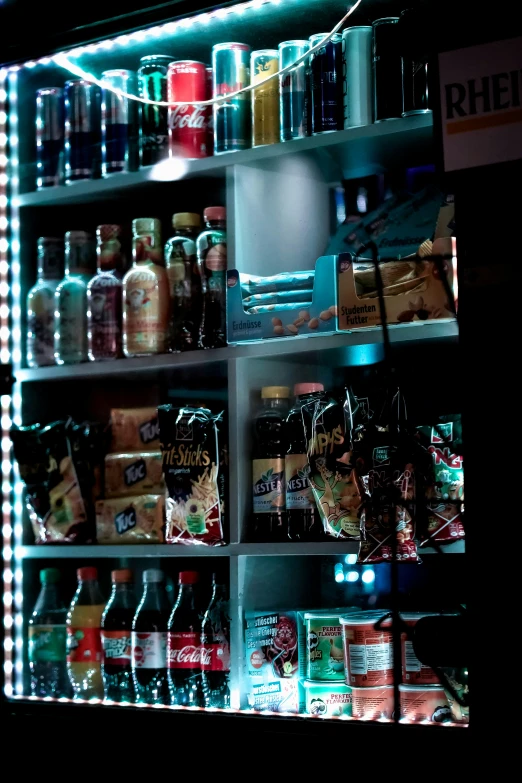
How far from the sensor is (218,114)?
215 centimetres

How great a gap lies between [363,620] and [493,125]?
89 centimetres

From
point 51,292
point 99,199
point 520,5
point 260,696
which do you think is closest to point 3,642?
point 260,696

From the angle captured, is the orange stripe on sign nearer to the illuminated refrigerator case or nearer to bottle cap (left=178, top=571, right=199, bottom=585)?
the illuminated refrigerator case

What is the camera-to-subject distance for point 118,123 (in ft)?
7.49

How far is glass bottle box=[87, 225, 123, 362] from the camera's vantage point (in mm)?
2297

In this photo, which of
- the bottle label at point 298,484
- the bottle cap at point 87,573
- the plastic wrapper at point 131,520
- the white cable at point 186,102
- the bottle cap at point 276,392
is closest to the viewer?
the white cable at point 186,102

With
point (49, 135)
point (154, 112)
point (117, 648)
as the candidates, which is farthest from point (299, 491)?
point (49, 135)

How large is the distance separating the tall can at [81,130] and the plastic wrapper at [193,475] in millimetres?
610

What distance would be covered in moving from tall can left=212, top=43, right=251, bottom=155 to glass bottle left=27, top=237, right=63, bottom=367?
1.65 ft

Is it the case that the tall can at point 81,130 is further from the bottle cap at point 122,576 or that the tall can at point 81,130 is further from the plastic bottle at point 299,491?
the bottle cap at point 122,576

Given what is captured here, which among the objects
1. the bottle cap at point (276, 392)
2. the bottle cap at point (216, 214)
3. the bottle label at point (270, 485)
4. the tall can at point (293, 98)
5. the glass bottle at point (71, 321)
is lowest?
the bottle label at point (270, 485)

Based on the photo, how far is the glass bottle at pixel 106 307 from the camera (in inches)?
90.4

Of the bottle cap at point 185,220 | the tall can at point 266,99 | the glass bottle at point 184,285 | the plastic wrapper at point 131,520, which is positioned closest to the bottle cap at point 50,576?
the plastic wrapper at point 131,520

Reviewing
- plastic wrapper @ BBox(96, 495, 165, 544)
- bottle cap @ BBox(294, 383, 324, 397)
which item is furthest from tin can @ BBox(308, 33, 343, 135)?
plastic wrapper @ BBox(96, 495, 165, 544)
